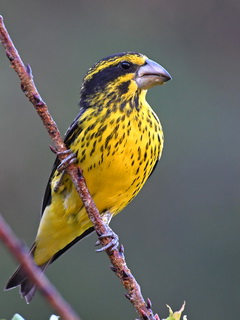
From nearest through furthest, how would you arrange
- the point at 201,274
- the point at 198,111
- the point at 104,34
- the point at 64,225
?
1. the point at 64,225
2. the point at 201,274
3. the point at 198,111
4. the point at 104,34

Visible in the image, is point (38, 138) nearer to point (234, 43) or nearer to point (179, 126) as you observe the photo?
point (179, 126)

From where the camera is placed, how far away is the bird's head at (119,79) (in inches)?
148

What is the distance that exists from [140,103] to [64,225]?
79 centimetres

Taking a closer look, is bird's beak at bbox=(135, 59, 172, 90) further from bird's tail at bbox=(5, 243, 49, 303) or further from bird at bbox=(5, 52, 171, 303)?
bird's tail at bbox=(5, 243, 49, 303)

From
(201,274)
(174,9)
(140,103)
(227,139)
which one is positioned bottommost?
(201,274)

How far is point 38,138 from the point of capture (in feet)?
29.6

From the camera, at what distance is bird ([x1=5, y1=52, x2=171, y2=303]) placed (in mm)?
3580

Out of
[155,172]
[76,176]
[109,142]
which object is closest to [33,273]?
[76,176]

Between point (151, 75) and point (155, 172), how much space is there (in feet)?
17.2

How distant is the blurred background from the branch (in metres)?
3.38

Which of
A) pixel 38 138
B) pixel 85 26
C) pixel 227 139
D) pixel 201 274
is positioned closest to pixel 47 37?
pixel 85 26

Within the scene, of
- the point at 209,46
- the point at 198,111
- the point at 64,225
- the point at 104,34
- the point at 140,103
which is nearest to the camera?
the point at 140,103

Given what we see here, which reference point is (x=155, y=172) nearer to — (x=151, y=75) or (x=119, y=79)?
(x=119, y=79)

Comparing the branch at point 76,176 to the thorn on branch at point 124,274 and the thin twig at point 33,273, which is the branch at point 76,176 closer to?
the thorn on branch at point 124,274
